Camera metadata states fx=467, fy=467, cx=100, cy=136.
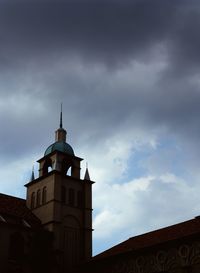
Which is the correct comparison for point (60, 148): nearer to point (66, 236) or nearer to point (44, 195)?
point (44, 195)

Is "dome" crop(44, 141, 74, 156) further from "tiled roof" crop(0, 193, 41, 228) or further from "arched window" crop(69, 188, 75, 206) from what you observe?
"tiled roof" crop(0, 193, 41, 228)

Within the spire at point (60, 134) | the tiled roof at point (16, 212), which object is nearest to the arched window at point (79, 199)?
the tiled roof at point (16, 212)

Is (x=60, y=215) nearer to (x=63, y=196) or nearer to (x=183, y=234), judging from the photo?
(x=63, y=196)

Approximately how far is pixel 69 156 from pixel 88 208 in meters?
6.44

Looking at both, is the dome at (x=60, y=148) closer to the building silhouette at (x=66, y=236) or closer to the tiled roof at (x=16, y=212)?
the building silhouette at (x=66, y=236)

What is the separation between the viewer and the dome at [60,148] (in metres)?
55.1

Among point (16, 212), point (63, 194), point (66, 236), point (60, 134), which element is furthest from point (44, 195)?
point (60, 134)

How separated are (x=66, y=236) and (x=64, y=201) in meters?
3.98

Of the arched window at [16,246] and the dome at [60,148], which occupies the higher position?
the dome at [60,148]

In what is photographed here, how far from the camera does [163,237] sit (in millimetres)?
42281

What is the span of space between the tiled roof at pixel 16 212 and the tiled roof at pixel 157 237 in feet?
26.6

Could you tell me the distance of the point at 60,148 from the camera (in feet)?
181

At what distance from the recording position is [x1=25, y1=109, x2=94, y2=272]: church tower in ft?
164

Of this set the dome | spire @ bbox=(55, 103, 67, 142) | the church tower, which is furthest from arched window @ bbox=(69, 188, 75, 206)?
spire @ bbox=(55, 103, 67, 142)
